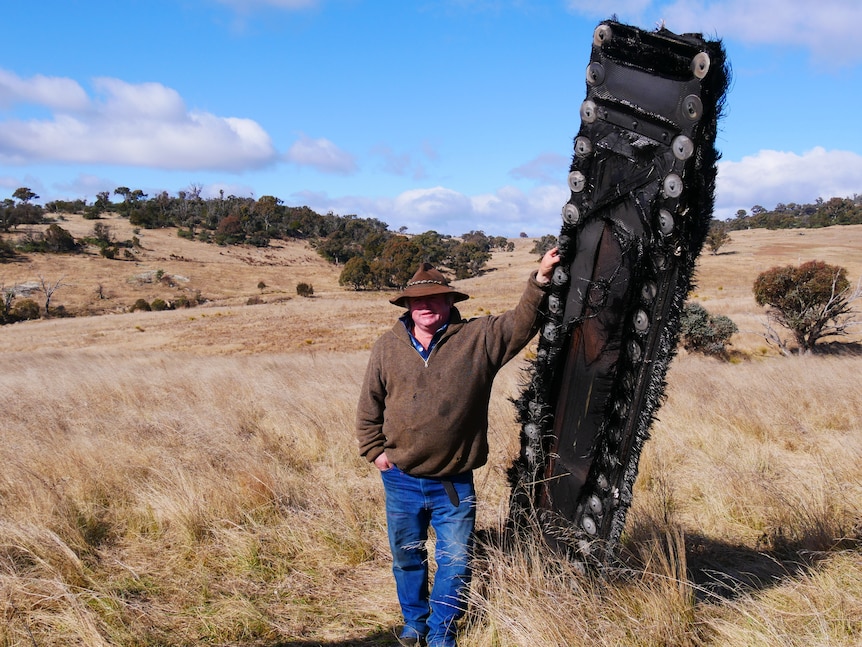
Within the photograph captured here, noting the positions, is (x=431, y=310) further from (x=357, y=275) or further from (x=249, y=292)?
(x=249, y=292)

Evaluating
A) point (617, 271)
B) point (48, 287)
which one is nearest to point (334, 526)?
point (617, 271)

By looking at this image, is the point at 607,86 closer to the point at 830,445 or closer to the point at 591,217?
the point at 591,217

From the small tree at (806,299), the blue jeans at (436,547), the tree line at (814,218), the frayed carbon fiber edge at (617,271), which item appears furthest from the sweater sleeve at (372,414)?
the tree line at (814,218)

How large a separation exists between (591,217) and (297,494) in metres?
3.34

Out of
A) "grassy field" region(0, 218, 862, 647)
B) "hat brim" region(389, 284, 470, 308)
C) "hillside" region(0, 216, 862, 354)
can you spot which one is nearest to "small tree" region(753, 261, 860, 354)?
"hillside" region(0, 216, 862, 354)

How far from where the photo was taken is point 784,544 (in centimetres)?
371

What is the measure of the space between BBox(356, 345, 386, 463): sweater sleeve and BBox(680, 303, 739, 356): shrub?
16.3 m

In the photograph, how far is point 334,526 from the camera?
13.7 feet

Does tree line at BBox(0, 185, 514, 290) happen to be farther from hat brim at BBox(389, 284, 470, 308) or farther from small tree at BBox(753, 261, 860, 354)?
hat brim at BBox(389, 284, 470, 308)

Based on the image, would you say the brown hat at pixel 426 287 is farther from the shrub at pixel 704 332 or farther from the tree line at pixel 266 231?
the tree line at pixel 266 231

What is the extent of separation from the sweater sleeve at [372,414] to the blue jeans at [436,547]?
165 mm

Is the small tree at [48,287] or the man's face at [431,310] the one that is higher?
the man's face at [431,310]

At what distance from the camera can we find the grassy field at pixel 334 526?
9.29ft

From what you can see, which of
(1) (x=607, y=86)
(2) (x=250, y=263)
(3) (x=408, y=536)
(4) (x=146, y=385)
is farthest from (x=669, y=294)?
(2) (x=250, y=263)
